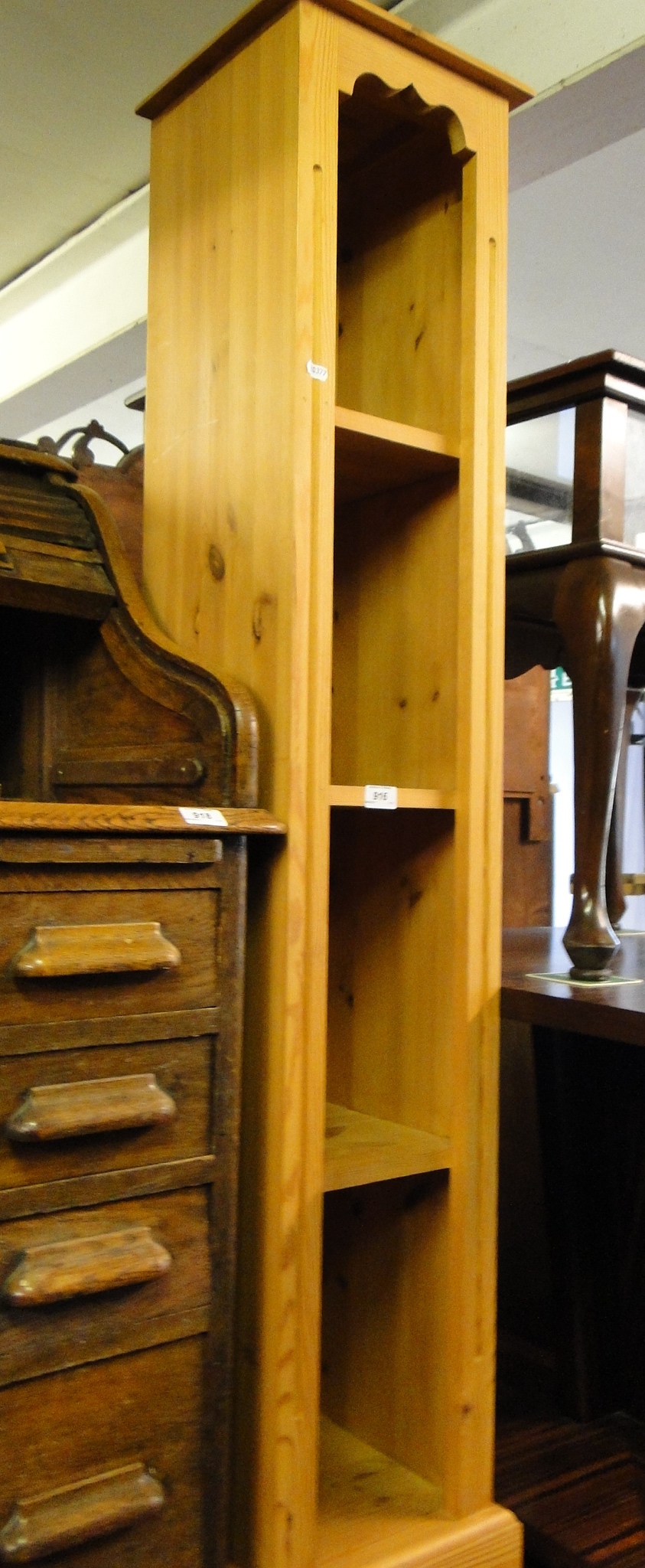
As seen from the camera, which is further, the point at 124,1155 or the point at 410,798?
the point at 410,798

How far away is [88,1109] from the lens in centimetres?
98

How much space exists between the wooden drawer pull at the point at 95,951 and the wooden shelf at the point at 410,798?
0.78 ft

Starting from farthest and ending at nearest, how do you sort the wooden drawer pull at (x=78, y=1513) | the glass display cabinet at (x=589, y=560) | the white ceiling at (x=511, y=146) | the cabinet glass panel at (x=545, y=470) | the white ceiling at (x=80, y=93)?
the white ceiling at (x=80, y=93) → the white ceiling at (x=511, y=146) → the cabinet glass panel at (x=545, y=470) → the glass display cabinet at (x=589, y=560) → the wooden drawer pull at (x=78, y=1513)

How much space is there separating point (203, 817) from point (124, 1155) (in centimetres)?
30

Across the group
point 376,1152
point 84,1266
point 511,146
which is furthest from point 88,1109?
point 511,146

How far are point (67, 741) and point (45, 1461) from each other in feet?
2.43

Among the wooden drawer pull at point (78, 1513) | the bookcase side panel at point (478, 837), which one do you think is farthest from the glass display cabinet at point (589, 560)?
the wooden drawer pull at point (78, 1513)

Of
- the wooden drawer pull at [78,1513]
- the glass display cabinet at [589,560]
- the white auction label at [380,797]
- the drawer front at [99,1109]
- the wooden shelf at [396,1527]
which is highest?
the glass display cabinet at [589,560]

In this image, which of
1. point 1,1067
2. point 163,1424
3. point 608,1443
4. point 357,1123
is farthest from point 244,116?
point 608,1443

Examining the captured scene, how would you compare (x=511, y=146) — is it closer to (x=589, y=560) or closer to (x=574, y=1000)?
(x=589, y=560)

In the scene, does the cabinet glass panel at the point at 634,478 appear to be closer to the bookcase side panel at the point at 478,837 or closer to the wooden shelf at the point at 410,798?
the bookcase side panel at the point at 478,837

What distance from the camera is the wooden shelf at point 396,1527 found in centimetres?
117

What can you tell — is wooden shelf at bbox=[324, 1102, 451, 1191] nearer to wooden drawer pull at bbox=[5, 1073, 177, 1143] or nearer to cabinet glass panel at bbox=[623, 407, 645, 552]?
wooden drawer pull at bbox=[5, 1073, 177, 1143]

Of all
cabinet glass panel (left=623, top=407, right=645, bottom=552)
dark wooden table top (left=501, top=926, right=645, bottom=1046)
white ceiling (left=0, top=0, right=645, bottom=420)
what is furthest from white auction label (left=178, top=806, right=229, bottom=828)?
white ceiling (left=0, top=0, right=645, bottom=420)
